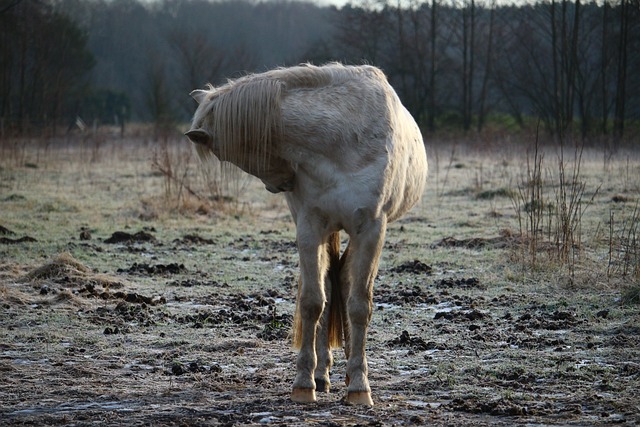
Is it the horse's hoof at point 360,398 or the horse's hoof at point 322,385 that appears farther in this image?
the horse's hoof at point 322,385

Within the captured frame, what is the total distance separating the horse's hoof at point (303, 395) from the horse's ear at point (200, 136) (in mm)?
1468

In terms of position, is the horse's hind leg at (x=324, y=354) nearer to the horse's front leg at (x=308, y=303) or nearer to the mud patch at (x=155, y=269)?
the horse's front leg at (x=308, y=303)

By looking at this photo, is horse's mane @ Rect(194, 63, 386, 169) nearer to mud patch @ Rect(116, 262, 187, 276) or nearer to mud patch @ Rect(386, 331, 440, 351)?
mud patch @ Rect(386, 331, 440, 351)

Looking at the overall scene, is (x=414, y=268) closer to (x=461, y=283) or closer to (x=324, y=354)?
(x=461, y=283)

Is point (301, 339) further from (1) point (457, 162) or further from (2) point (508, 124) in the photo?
(2) point (508, 124)

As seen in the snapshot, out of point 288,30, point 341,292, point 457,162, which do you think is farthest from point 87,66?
point 288,30

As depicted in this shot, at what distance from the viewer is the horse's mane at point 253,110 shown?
171 inches

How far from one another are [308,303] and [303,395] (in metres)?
0.50

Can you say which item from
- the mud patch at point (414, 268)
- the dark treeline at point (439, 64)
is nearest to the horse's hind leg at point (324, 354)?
the mud patch at point (414, 268)

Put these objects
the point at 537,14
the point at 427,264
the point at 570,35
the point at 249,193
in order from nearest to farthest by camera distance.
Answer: the point at 427,264, the point at 249,193, the point at 570,35, the point at 537,14

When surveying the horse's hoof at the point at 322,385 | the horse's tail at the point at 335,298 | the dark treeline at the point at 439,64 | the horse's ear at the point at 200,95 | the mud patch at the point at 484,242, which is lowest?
the horse's hoof at the point at 322,385

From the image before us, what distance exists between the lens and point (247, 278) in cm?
833

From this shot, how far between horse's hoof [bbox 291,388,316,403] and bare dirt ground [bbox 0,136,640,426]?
71 mm

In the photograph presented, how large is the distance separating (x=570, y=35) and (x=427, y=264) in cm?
2523
